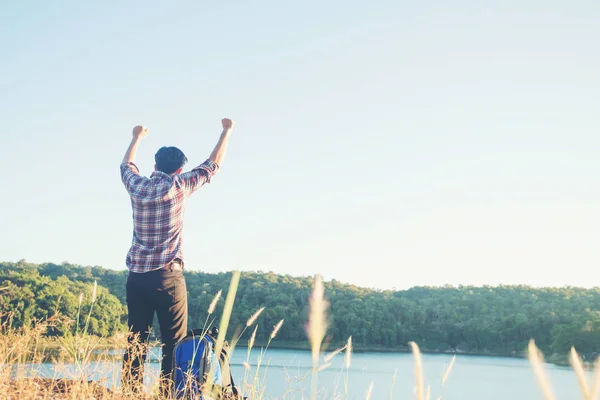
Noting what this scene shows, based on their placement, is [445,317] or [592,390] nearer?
[592,390]

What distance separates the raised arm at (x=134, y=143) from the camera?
3.86 metres

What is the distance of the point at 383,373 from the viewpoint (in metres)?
59.9

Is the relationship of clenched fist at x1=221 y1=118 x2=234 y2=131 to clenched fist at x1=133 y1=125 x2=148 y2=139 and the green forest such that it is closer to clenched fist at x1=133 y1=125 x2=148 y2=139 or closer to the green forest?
clenched fist at x1=133 y1=125 x2=148 y2=139

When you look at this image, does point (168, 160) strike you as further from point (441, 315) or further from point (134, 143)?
point (441, 315)

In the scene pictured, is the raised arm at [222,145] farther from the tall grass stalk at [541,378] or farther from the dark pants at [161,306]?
the tall grass stalk at [541,378]

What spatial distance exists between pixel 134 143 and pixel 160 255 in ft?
3.06

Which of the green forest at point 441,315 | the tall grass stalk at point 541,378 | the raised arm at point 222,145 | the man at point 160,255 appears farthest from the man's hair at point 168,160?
the green forest at point 441,315

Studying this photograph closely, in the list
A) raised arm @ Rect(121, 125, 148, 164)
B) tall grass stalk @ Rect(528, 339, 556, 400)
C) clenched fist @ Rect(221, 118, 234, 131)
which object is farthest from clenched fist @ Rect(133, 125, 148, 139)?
tall grass stalk @ Rect(528, 339, 556, 400)

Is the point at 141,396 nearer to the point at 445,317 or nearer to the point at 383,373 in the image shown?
the point at 383,373

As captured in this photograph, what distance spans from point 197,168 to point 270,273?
299 ft

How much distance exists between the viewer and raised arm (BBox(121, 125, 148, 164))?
3857 mm

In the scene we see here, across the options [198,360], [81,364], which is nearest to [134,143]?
[198,360]

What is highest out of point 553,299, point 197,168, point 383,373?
point 553,299

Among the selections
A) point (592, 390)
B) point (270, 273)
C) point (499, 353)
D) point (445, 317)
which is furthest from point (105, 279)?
point (592, 390)
